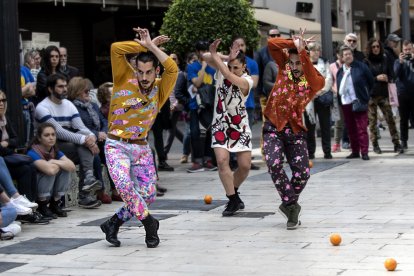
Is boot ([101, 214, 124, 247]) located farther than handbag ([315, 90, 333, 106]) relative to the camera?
No

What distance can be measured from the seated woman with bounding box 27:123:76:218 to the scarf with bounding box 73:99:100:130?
120 centimetres

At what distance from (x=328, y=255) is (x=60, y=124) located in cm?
451

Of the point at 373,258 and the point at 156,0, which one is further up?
the point at 156,0

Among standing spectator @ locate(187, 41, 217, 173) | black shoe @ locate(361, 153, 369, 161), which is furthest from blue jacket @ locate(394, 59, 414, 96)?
standing spectator @ locate(187, 41, 217, 173)

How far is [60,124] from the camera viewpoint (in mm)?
11586

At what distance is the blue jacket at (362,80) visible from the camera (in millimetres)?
15984

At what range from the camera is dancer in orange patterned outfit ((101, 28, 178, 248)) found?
28.8 ft

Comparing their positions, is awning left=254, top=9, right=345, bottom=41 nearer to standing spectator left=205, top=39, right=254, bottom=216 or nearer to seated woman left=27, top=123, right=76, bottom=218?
standing spectator left=205, top=39, right=254, bottom=216

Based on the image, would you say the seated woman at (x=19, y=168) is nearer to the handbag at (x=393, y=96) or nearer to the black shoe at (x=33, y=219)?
the black shoe at (x=33, y=219)

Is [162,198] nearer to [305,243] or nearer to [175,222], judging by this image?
[175,222]

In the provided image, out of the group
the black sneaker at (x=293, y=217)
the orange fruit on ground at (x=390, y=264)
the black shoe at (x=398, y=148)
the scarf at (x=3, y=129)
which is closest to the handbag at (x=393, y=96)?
the black shoe at (x=398, y=148)

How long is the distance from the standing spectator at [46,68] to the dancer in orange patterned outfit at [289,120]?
365cm

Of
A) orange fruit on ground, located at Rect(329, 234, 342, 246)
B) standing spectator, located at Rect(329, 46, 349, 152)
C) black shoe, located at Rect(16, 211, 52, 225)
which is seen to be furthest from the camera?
standing spectator, located at Rect(329, 46, 349, 152)

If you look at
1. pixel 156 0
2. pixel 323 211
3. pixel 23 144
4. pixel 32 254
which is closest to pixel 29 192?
pixel 23 144
